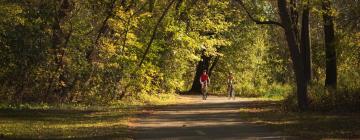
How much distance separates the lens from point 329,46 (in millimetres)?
26062

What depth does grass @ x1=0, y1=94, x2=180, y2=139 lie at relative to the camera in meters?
16.4

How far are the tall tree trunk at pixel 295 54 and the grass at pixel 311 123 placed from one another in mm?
975

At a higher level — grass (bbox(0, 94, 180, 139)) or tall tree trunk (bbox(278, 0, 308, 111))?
tall tree trunk (bbox(278, 0, 308, 111))

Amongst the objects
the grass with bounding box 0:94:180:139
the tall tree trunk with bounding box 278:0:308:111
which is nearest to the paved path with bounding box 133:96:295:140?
the grass with bounding box 0:94:180:139

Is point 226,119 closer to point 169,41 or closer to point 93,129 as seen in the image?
point 93,129

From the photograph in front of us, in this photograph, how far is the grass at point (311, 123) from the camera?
15773mm

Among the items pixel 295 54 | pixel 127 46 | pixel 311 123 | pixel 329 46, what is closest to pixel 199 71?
pixel 127 46

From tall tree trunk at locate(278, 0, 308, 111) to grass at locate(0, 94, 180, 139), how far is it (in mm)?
6793

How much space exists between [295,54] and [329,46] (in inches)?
122

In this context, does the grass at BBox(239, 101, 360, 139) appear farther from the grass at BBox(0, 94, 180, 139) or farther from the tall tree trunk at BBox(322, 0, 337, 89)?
the grass at BBox(0, 94, 180, 139)

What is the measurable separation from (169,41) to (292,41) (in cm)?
1461

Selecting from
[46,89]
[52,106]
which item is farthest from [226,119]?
[46,89]

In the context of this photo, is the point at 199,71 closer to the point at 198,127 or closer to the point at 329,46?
the point at 329,46

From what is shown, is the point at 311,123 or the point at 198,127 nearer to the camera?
the point at 198,127
